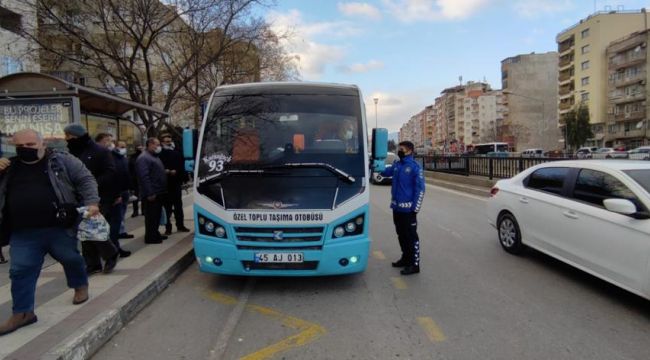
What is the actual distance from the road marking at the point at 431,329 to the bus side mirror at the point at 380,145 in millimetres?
2225

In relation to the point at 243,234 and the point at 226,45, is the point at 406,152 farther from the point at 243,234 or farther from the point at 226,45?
the point at 226,45

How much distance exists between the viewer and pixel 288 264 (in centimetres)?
498

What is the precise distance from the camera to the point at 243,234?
197 inches

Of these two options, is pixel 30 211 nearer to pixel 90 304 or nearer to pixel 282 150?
pixel 90 304

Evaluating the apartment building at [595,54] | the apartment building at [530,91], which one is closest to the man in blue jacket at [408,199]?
the apartment building at [595,54]

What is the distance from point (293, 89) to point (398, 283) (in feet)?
9.56

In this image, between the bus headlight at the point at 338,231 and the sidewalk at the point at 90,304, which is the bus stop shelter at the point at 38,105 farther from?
the bus headlight at the point at 338,231

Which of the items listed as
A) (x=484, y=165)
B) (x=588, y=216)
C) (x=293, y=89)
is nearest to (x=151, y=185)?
(x=293, y=89)

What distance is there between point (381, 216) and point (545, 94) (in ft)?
359

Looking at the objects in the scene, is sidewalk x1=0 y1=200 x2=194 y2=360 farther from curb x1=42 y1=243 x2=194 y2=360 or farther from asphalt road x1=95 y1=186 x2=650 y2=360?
asphalt road x1=95 y1=186 x2=650 y2=360

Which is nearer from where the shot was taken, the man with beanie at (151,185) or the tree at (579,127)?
the man with beanie at (151,185)

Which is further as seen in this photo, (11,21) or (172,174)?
(11,21)

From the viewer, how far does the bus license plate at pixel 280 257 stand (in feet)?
16.2

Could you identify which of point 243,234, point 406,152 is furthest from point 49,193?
point 406,152
